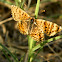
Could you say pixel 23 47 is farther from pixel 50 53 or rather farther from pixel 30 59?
pixel 30 59

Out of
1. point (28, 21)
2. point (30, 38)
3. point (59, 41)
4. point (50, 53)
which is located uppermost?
point (28, 21)

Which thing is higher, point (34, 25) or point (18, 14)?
point (18, 14)

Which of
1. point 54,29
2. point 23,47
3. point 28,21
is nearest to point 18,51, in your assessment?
point 23,47

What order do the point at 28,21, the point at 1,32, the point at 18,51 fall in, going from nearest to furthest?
the point at 28,21 < the point at 18,51 < the point at 1,32

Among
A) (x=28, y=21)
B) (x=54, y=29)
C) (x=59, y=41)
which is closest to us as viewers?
(x=54, y=29)

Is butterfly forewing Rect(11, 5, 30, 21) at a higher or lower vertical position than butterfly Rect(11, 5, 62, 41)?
higher

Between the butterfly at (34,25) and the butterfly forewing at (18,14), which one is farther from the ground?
the butterfly forewing at (18,14)

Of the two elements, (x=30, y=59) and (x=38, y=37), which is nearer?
(x=38, y=37)

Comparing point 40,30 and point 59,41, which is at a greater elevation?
point 40,30
